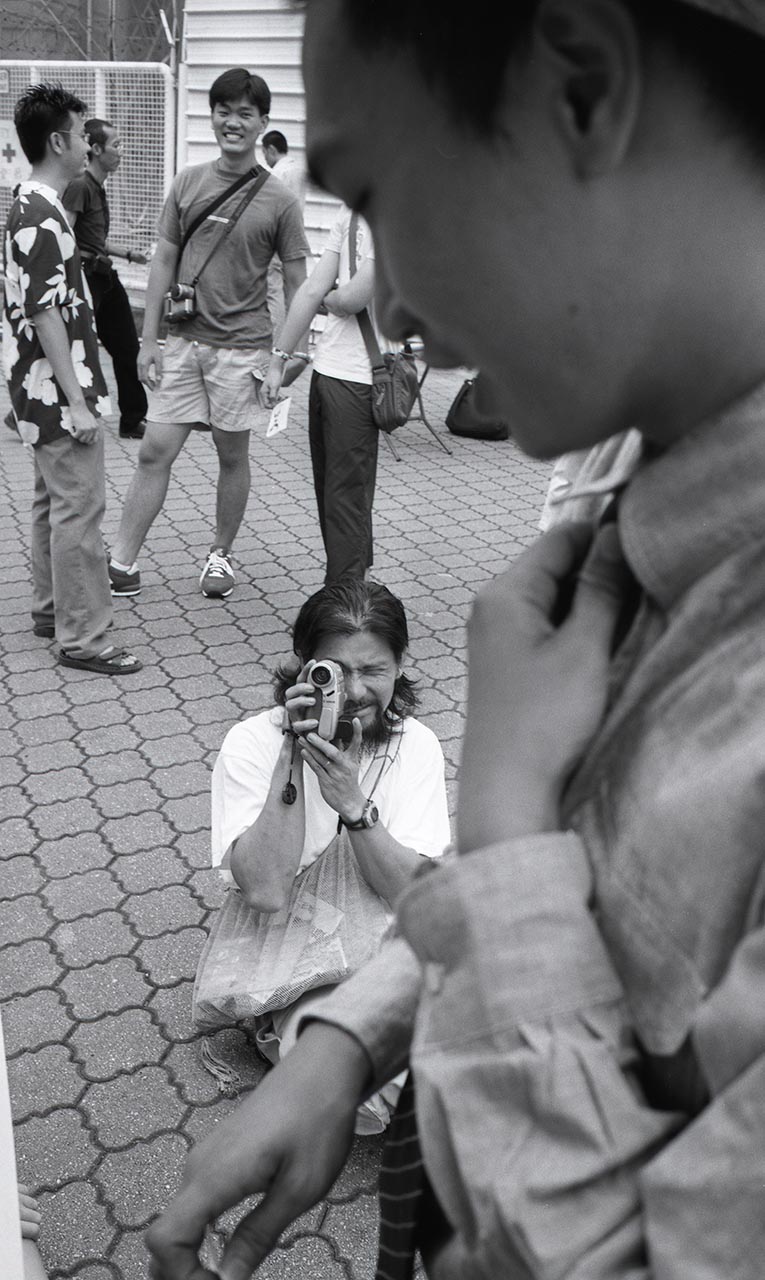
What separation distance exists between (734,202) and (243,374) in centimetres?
495

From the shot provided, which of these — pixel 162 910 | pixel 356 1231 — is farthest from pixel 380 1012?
pixel 162 910

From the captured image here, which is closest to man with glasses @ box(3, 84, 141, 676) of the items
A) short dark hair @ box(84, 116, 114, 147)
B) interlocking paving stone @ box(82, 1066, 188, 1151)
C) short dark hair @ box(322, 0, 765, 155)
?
interlocking paving stone @ box(82, 1066, 188, 1151)

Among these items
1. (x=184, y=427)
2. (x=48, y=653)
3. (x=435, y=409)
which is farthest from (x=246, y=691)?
(x=435, y=409)

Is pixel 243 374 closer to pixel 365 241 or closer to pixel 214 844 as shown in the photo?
pixel 365 241

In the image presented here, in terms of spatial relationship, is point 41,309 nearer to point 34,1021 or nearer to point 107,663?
point 107,663

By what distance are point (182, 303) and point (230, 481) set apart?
811 mm

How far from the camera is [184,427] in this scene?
545 cm

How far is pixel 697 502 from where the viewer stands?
2.27 ft

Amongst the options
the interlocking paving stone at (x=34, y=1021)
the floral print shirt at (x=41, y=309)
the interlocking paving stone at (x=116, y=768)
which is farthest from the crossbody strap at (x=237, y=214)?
the interlocking paving stone at (x=34, y=1021)

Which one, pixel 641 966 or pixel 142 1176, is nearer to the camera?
pixel 641 966

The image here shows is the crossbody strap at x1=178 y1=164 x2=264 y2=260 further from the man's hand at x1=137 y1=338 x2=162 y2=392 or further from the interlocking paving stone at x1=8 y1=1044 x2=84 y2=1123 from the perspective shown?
the interlocking paving stone at x1=8 y1=1044 x2=84 y2=1123

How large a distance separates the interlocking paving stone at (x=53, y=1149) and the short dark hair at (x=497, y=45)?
98.3 inches

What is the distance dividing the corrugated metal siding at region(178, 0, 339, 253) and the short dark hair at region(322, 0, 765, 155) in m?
9.68

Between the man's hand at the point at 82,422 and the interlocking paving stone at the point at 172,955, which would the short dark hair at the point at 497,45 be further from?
the man's hand at the point at 82,422
